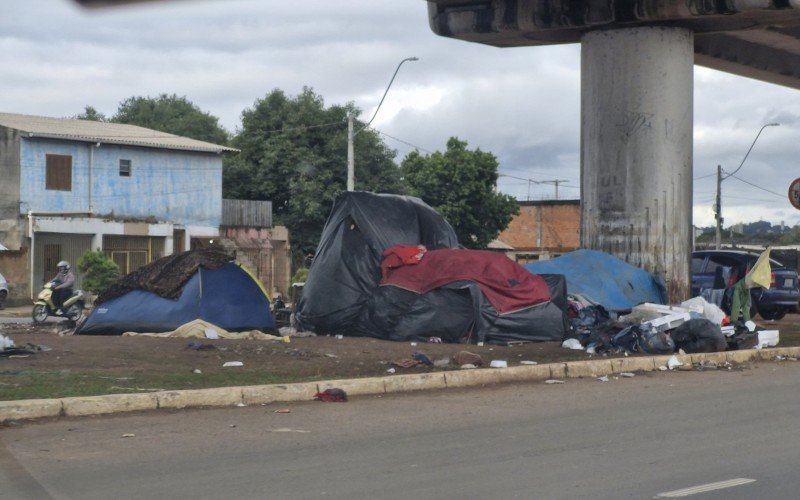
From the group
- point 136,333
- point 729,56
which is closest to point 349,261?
point 136,333

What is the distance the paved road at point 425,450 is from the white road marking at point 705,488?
1.5 inches

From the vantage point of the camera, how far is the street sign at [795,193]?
75.0 ft

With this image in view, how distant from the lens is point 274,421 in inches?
374

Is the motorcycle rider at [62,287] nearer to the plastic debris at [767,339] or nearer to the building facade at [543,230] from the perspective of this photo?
the plastic debris at [767,339]

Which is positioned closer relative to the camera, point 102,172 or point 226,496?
point 226,496

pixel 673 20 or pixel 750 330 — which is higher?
pixel 673 20

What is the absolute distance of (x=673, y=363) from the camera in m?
15.1

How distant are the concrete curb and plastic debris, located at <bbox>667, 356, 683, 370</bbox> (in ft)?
0.21

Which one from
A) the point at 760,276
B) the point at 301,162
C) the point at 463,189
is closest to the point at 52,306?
the point at 760,276

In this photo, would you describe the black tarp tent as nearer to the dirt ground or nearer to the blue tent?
the dirt ground

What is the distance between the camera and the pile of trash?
16.1 m

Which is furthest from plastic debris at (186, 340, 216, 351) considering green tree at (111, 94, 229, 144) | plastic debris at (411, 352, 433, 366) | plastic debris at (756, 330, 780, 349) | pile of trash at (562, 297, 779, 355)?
green tree at (111, 94, 229, 144)

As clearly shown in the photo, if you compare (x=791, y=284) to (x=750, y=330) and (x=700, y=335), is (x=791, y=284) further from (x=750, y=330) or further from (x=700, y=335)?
(x=700, y=335)

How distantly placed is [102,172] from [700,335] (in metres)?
32.7
